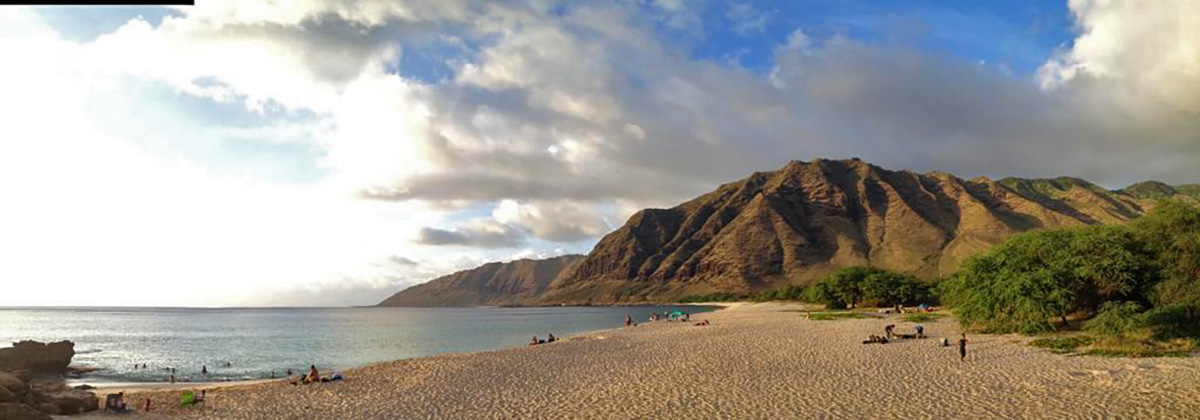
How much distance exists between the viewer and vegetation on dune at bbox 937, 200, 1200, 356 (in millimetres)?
32594

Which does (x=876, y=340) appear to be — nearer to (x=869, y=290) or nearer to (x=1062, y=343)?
(x=1062, y=343)

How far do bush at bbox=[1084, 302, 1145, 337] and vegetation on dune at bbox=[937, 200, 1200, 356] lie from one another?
0.04m

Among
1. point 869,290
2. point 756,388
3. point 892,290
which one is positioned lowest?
point 756,388

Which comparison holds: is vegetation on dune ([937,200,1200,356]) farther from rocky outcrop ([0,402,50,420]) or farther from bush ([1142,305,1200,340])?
rocky outcrop ([0,402,50,420])

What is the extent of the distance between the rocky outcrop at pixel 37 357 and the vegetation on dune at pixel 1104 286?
65.2 metres

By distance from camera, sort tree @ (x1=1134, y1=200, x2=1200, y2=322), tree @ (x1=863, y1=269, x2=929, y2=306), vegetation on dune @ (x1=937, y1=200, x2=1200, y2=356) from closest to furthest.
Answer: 1. vegetation on dune @ (x1=937, y1=200, x2=1200, y2=356)
2. tree @ (x1=1134, y1=200, x2=1200, y2=322)
3. tree @ (x1=863, y1=269, x2=929, y2=306)

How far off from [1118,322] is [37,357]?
225ft

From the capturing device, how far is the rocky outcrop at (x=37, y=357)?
43.1 m

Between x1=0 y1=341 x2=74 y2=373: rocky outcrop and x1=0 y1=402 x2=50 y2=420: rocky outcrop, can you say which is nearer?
x1=0 y1=402 x2=50 y2=420: rocky outcrop

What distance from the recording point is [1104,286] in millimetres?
40344

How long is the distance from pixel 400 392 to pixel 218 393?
30.4 ft

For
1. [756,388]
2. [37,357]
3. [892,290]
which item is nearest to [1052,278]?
[756,388]

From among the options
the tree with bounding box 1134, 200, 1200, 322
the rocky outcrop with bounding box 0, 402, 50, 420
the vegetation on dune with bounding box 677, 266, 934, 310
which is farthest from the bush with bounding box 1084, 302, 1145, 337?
the vegetation on dune with bounding box 677, 266, 934, 310

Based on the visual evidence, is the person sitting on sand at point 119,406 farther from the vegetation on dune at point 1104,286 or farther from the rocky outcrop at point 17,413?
the vegetation on dune at point 1104,286
